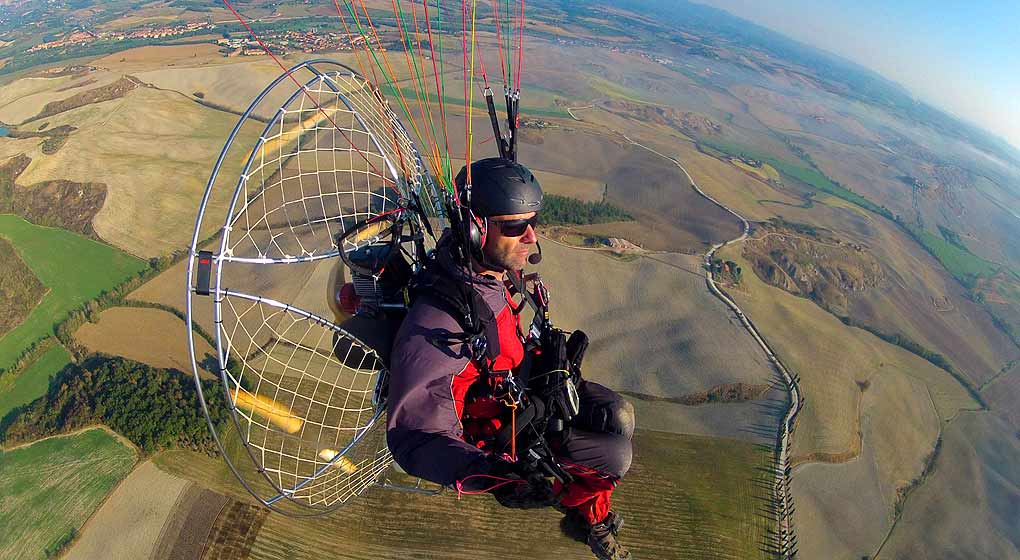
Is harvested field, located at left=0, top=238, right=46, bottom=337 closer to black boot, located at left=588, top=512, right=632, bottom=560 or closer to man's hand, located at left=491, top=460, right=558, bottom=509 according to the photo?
black boot, located at left=588, top=512, right=632, bottom=560

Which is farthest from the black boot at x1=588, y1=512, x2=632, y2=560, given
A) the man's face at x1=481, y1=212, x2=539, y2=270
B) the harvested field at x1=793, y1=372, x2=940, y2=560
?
the harvested field at x1=793, y1=372, x2=940, y2=560

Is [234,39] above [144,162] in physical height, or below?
above

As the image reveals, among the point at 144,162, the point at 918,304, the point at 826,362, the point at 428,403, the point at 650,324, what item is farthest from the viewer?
the point at 918,304

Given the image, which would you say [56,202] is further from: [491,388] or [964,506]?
[964,506]

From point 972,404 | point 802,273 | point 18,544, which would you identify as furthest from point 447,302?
point 802,273

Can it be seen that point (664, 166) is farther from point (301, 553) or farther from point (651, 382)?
point (301, 553)

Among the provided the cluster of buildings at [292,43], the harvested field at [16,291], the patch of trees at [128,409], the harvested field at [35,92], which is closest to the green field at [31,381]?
the patch of trees at [128,409]

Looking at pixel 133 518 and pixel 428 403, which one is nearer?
pixel 428 403

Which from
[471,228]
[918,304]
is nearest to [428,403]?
[471,228]
